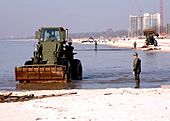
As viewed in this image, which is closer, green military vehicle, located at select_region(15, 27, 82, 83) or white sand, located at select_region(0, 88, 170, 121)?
white sand, located at select_region(0, 88, 170, 121)

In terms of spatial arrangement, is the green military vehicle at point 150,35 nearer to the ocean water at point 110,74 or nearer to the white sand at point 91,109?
the ocean water at point 110,74

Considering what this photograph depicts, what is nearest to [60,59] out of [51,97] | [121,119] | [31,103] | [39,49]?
[39,49]

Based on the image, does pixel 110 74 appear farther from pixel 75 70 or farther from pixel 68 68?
pixel 68 68

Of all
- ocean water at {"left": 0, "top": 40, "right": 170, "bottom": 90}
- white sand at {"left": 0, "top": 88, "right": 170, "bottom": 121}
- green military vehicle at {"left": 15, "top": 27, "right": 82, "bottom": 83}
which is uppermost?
green military vehicle at {"left": 15, "top": 27, "right": 82, "bottom": 83}

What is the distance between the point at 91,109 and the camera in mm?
11164

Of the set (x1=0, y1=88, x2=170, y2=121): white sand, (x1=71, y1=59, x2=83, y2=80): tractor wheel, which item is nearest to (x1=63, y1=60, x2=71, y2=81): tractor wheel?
(x1=71, y1=59, x2=83, y2=80): tractor wheel

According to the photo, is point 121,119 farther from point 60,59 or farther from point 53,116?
point 60,59

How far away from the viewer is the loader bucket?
2058cm

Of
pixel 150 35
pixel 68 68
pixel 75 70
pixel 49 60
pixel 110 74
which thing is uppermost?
pixel 150 35

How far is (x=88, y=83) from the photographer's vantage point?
21.8 metres

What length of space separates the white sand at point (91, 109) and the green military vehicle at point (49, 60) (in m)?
6.71

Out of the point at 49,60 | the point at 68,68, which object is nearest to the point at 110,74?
the point at 68,68

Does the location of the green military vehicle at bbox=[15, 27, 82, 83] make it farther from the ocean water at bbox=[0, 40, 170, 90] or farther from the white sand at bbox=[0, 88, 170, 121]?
the white sand at bbox=[0, 88, 170, 121]

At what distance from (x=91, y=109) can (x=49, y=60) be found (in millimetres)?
10778
